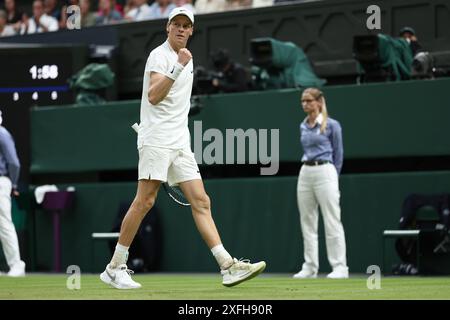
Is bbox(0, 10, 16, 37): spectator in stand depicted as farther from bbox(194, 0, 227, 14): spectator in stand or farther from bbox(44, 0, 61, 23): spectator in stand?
bbox(194, 0, 227, 14): spectator in stand

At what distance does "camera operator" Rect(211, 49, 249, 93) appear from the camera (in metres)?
15.3

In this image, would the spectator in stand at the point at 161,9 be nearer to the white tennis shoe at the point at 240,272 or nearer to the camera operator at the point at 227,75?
the camera operator at the point at 227,75

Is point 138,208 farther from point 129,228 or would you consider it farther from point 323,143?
point 323,143

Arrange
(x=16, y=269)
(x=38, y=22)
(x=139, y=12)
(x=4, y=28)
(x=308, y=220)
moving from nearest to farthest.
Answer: (x=308, y=220)
(x=16, y=269)
(x=139, y=12)
(x=38, y=22)
(x=4, y=28)

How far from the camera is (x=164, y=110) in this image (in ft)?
29.4

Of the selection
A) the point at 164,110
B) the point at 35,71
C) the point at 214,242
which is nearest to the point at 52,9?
the point at 35,71

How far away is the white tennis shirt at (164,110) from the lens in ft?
29.2

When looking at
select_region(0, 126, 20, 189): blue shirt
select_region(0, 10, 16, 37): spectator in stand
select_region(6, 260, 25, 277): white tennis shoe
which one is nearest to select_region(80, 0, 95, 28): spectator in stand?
select_region(0, 10, 16, 37): spectator in stand

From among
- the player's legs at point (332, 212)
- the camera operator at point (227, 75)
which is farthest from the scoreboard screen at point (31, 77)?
the player's legs at point (332, 212)

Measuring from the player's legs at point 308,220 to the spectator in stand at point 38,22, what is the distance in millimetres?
7826

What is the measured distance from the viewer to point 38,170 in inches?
668

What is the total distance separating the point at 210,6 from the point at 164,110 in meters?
8.24

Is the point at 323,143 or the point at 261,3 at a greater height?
the point at 261,3

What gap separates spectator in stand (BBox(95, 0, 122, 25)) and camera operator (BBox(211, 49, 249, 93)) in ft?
12.0
